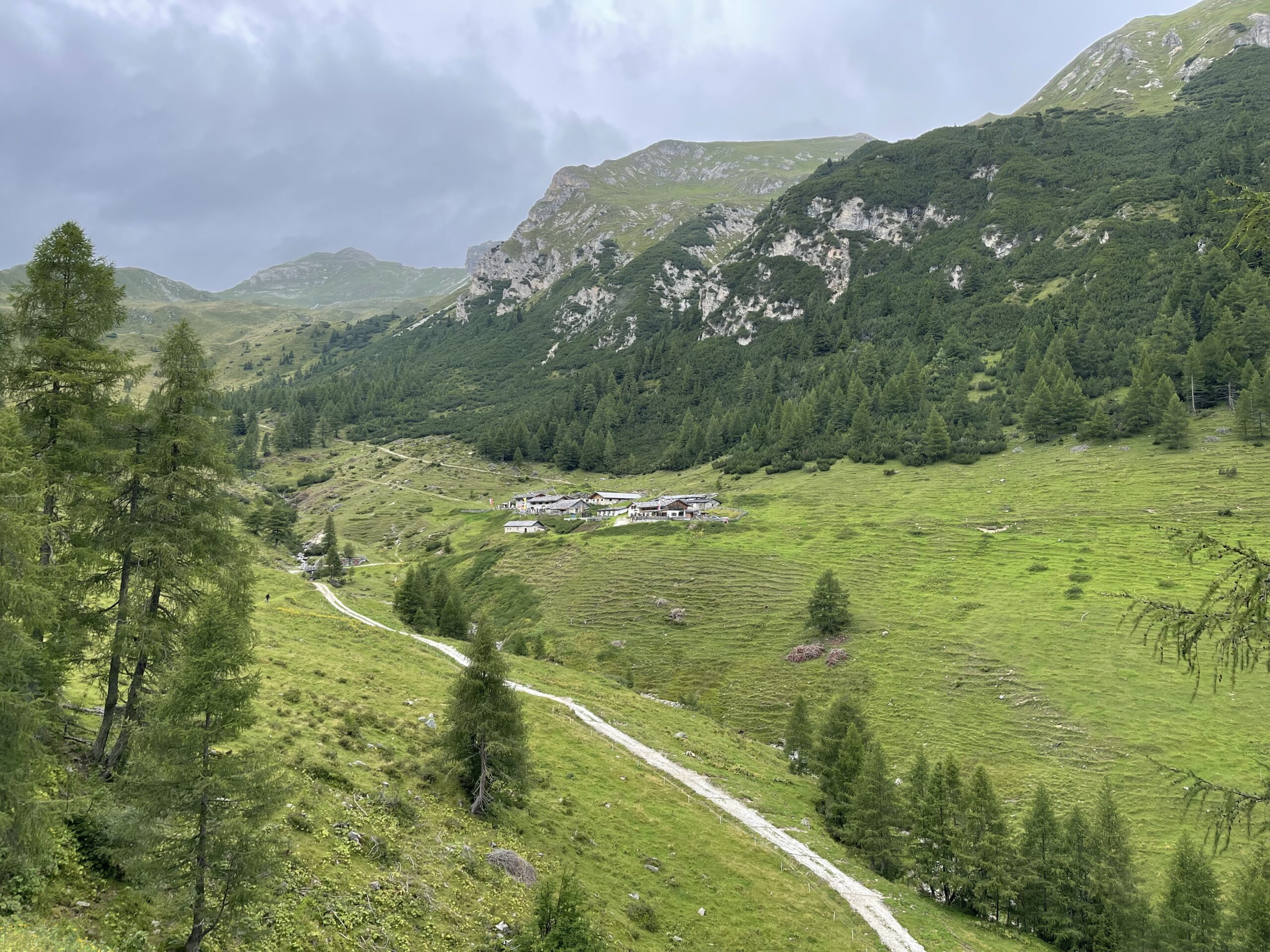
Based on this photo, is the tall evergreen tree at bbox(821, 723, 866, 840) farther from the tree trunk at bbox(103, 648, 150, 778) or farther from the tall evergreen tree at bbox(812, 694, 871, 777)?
the tree trunk at bbox(103, 648, 150, 778)

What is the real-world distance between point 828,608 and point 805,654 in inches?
250

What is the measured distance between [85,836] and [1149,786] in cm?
5995

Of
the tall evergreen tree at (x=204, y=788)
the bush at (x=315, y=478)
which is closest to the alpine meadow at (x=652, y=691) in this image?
the tall evergreen tree at (x=204, y=788)

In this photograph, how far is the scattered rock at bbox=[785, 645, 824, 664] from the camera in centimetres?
6850

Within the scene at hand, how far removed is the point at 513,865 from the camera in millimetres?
24359

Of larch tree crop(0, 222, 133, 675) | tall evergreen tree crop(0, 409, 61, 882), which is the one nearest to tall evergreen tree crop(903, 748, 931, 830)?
tall evergreen tree crop(0, 409, 61, 882)

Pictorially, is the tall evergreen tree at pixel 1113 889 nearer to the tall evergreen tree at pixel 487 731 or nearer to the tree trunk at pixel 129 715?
the tall evergreen tree at pixel 487 731

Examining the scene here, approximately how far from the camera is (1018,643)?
204 feet

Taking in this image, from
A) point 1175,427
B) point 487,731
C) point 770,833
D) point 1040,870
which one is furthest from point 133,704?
point 1175,427

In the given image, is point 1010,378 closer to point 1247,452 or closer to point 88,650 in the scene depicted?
point 1247,452

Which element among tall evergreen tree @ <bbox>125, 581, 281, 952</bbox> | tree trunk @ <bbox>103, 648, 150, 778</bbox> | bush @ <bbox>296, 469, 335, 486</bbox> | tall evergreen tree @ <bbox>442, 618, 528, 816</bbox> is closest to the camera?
tall evergreen tree @ <bbox>125, 581, 281, 952</bbox>

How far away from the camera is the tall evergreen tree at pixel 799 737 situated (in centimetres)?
5247

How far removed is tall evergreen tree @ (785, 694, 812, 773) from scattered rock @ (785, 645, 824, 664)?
46.0 feet

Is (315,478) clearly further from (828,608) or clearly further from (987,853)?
(987,853)
